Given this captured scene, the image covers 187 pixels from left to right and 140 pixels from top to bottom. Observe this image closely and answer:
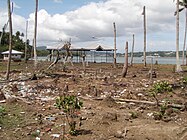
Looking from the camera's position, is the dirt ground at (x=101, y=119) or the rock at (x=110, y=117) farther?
the rock at (x=110, y=117)

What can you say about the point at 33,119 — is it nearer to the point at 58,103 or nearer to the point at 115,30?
the point at 58,103

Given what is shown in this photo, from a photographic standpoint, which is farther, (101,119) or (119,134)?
(101,119)

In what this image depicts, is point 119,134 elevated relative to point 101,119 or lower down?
lower down

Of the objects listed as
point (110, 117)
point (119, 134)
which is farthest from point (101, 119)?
point (119, 134)

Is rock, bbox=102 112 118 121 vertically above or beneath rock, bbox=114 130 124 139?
above

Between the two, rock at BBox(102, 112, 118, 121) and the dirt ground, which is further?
rock at BBox(102, 112, 118, 121)

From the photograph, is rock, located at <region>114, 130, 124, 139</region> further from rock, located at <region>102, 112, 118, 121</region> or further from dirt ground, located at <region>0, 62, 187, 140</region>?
rock, located at <region>102, 112, 118, 121</region>

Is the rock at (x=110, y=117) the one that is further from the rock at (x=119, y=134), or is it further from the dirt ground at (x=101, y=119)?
the rock at (x=119, y=134)

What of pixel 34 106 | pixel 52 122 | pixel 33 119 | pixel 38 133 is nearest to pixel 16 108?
pixel 34 106

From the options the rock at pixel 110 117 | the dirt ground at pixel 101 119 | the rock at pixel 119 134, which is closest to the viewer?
the rock at pixel 119 134

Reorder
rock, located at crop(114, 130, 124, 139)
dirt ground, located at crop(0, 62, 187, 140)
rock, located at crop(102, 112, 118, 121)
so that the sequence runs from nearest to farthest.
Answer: rock, located at crop(114, 130, 124, 139)
dirt ground, located at crop(0, 62, 187, 140)
rock, located at crop(102, 112, 118, 121)

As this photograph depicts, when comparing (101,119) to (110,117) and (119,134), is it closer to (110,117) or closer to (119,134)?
(110,117)

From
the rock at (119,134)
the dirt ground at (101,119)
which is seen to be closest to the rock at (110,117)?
the dirt ground at (101,119)

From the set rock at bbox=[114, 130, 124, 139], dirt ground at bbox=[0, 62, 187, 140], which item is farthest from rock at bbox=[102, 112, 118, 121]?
rock at bbox=[114, 130, 124, 139]
